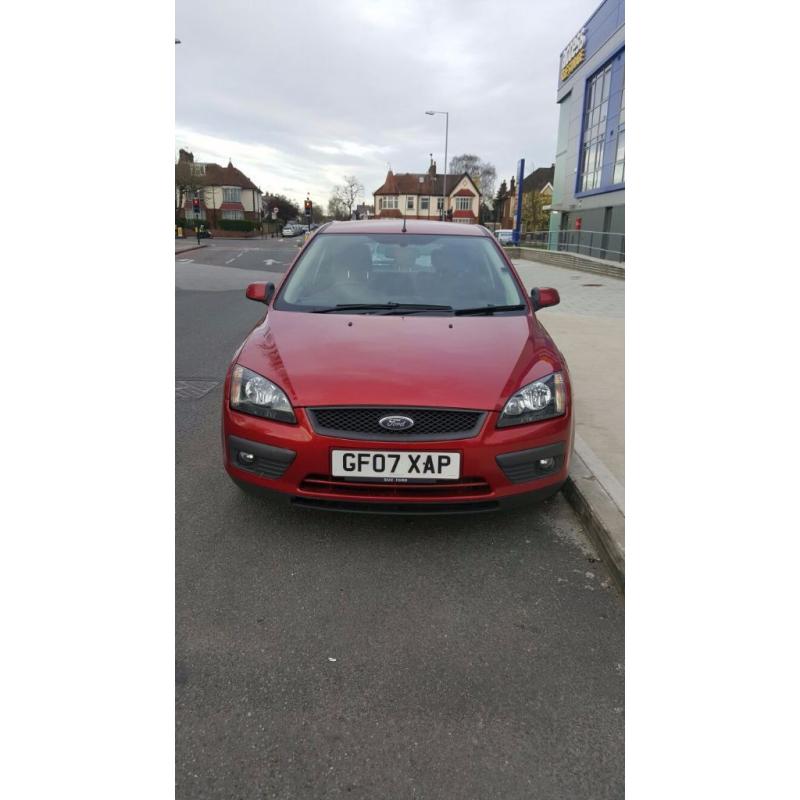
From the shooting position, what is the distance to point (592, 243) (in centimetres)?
2636

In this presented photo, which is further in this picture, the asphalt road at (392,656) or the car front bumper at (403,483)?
the car front bumper at (403,483)

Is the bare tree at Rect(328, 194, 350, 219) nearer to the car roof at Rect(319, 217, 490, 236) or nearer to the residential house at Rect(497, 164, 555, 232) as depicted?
the residential house at Rect(497, 164, 555, 232)

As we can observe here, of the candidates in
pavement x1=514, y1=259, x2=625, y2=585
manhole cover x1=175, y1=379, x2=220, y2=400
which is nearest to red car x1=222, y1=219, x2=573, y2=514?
pavement x1=514, y1=259, x2=625, y2=585

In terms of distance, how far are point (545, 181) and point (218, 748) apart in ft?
327

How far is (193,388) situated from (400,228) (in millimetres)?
2642

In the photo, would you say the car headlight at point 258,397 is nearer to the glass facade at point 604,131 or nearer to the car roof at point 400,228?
the car roof at point 400,228

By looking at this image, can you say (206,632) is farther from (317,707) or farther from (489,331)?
(489,331)

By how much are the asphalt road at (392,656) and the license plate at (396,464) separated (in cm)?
45

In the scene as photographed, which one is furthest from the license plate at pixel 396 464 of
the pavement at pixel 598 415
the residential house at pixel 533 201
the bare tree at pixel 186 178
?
the bare tree at pixel 186 178

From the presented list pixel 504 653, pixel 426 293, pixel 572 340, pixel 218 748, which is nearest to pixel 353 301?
pixel 426 293

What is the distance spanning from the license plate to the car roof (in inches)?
90.3

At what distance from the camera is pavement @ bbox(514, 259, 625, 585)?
3.07 metres

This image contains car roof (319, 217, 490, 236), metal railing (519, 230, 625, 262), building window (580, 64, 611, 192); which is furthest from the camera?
building window (580, 64, 611, 192)

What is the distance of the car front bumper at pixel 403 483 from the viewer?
2748 millimetres
